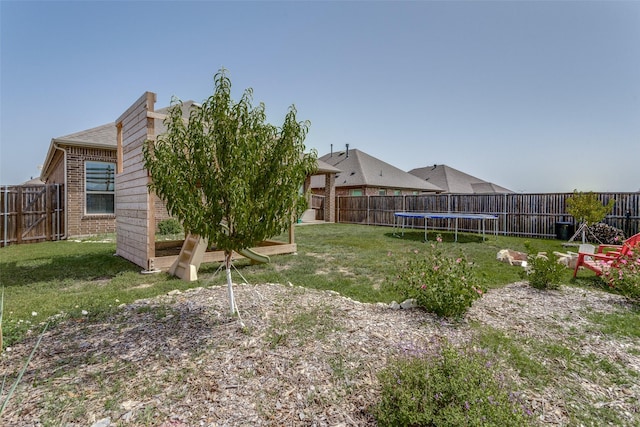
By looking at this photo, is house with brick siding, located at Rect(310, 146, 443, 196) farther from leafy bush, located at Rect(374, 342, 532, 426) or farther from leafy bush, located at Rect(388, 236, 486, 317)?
leafy bush, located at Rect(374, 342, 532, 426)

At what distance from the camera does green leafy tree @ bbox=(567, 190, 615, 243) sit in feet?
32.7

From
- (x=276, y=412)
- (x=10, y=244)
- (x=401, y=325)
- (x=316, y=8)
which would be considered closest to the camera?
(x=276, y=412)

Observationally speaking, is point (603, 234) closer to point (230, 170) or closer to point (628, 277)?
point (628, 277)

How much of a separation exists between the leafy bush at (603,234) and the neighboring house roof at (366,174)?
42.8 feet

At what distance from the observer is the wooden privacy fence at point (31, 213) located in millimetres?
9656

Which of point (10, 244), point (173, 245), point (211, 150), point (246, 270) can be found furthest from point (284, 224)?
point (10, 244)

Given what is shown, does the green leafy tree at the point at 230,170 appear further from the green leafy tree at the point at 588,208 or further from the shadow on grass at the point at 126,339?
the green leafy tree at the point at 588,208

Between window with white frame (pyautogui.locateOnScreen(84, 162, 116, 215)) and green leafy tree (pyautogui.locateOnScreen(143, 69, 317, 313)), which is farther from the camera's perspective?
window with white frame (pyautogui.locateOnScreen(84, 162, 116, 215))

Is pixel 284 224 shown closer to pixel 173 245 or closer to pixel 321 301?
pixel 321 301

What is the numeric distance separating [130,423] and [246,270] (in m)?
4.34

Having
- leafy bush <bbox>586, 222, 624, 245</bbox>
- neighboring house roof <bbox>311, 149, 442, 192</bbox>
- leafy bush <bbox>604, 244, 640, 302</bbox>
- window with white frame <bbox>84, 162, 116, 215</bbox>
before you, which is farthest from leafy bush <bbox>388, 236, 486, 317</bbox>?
neighboring house roof <bbox>311, 149, 442, 192</bbox>

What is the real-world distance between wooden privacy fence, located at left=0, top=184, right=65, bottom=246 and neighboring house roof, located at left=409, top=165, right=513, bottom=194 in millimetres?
27370

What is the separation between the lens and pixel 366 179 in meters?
22.6

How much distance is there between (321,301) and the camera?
4.07 m
